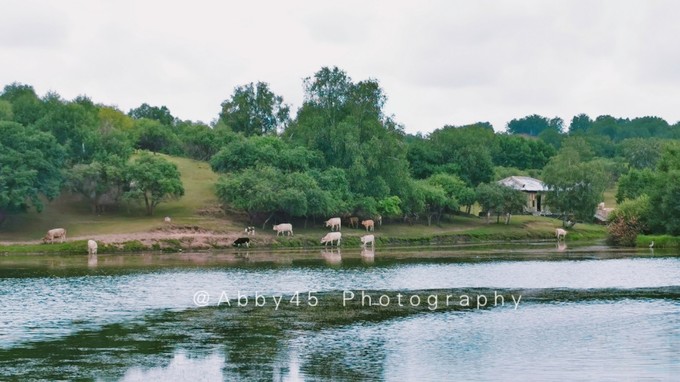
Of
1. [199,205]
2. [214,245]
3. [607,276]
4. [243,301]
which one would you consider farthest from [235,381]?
[199,205]

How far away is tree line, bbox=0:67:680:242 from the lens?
96125 millimetres

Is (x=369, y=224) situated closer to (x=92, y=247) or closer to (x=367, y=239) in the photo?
(x=367, y=239)

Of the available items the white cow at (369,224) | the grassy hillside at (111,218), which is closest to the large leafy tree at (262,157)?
the grassy hillside at (111,218)

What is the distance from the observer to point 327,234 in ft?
328

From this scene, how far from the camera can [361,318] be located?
132ft

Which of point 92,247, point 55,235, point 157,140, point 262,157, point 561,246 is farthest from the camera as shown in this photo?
point 157,140

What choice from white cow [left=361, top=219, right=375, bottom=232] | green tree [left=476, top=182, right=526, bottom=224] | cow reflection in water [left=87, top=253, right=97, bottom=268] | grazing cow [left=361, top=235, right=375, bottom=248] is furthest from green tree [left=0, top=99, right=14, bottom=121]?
green tree [left=476, top=182, right=526, bottom=224]

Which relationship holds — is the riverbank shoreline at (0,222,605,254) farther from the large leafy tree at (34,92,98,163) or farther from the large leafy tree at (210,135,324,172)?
the large leafy tree at (34,92,98,163)

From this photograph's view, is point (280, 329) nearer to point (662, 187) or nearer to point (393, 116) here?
point (662, 187)

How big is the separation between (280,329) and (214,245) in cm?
5496

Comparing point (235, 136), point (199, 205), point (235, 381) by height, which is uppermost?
point (235, 136)

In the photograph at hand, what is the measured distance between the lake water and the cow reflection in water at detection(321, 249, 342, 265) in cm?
384

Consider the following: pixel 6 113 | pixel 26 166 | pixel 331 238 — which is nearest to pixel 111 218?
pixel 26 166

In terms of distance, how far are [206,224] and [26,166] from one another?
59.9 ft
